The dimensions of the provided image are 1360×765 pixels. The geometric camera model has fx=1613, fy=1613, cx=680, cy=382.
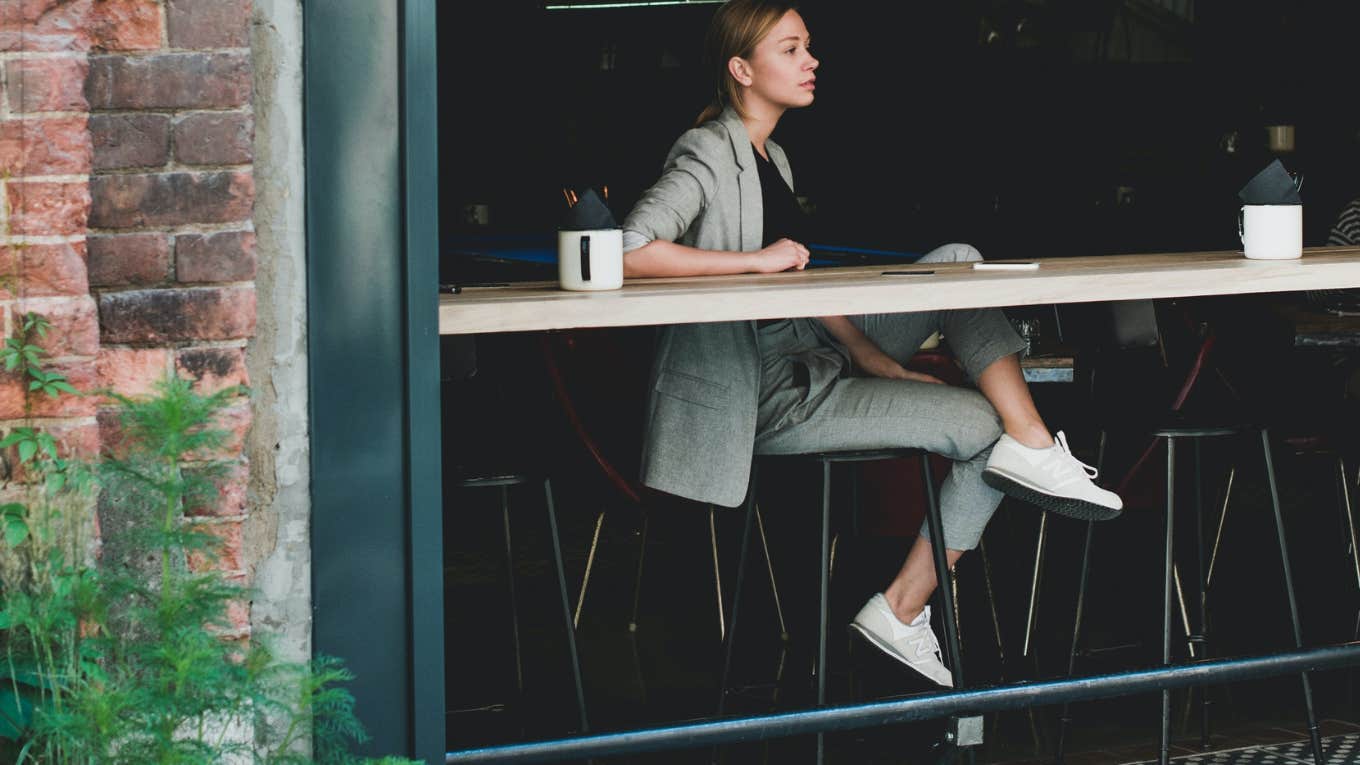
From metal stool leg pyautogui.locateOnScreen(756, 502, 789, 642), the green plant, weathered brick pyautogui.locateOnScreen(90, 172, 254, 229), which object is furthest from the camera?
metal stool leg pyautogui.locateOnScreen(756, 502, 789, 642)

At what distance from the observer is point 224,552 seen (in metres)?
2.27

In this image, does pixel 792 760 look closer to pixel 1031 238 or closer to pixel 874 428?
pixel 874 428

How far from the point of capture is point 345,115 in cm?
233

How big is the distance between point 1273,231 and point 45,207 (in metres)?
2.27

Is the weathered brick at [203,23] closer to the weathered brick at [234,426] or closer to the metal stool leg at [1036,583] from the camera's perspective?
the weathered brick at [234,426]

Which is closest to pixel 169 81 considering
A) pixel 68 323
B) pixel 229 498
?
pixel 68 323

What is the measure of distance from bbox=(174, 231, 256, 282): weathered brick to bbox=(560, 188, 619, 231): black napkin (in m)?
0.70

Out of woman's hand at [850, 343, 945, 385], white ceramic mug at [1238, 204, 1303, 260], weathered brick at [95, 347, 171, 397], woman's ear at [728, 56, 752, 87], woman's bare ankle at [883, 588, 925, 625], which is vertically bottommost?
woman's bare ankle at [883, 588, 925, 625]

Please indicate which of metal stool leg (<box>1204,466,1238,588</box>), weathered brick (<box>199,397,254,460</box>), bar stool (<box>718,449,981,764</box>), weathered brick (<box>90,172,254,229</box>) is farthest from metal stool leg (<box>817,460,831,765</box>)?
metal stool leg (<box>1204,466,1238,588</box>)

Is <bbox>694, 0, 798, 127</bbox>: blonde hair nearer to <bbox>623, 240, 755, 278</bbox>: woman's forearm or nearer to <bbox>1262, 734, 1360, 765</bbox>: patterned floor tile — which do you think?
<bbox>623, 240, 755, 278</bbox>: woman's forearm

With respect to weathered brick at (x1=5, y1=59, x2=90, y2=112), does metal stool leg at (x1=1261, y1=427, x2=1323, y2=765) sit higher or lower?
lower

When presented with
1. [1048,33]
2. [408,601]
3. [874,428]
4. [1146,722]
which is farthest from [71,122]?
[1048,33]

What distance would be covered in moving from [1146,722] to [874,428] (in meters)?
1.03

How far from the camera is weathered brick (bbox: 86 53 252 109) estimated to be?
2182mm
